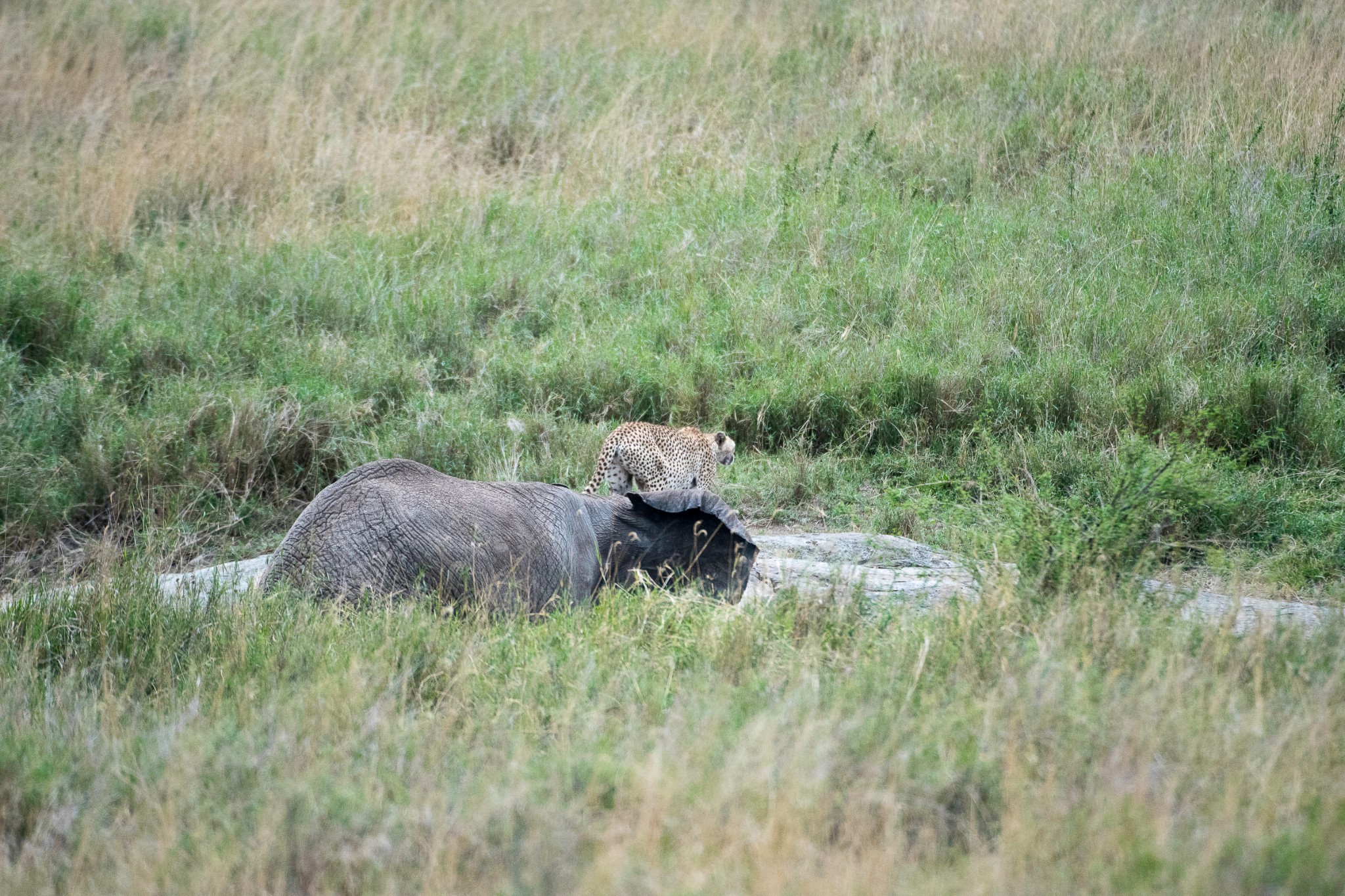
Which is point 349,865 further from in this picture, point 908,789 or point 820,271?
point 820,271

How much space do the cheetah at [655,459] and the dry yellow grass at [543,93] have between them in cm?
418

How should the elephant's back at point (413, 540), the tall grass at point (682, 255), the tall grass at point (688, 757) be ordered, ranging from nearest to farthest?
the tall grass at point (688, 757) < the elephant's back at point (413, 540) < the tall grass at point (682, 255)

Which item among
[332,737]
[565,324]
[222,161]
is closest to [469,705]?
[332,737]

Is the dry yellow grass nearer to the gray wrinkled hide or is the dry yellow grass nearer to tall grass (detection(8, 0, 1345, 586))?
tall grass (detection(8, 0, 1345, 586))

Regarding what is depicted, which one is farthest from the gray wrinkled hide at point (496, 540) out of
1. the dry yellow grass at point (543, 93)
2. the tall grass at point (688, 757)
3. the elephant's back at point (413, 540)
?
the dry yellow grass at point (543, 93)

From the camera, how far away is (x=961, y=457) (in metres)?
7.36

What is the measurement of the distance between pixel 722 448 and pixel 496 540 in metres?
2.37

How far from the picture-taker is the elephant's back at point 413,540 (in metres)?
5.10

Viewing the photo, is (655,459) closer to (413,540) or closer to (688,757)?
(413,540)

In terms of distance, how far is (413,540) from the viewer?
5199 millimetres

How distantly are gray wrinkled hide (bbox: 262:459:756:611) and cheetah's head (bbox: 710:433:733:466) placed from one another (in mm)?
1386

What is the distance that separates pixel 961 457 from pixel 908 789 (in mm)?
4352

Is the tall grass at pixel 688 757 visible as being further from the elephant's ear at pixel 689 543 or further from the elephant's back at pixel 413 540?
the elephant's ear at pixel 689 543

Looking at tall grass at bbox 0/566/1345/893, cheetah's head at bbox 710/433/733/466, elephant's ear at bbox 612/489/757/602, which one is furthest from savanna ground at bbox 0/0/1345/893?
elephant's ear at bbox 612/489/757/602
